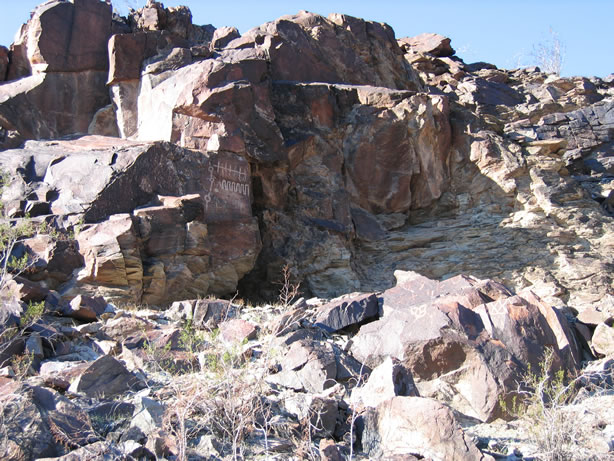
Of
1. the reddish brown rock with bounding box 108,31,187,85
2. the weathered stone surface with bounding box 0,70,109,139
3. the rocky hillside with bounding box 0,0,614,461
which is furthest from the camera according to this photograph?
the reddish brown rock with bounding box 108,31,187,85

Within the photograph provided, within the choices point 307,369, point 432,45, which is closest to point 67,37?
point 307,369

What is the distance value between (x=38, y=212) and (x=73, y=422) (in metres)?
7.21

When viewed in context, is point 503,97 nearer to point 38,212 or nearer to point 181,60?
point 181,60

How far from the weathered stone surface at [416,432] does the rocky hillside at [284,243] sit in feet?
0.05

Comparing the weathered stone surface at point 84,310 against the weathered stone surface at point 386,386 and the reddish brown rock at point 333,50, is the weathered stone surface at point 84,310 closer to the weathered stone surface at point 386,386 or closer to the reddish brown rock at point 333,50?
the weathered stone surface at point 386,386

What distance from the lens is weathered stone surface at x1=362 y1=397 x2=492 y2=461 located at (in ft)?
13.2

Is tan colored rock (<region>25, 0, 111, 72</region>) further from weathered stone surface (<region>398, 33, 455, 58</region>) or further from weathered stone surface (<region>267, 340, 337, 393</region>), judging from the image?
weathered stone surface (<region>398, 33, 455, 58</region>)

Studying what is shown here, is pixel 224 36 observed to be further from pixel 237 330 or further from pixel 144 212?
pixel 237 330

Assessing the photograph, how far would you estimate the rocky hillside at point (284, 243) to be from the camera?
4.50m

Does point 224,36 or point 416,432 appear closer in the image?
point 416,432

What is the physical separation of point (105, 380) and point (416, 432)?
2652mm

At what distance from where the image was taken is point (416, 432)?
13.6ft

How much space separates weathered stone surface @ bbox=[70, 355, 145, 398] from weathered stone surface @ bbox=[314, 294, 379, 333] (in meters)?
2.80

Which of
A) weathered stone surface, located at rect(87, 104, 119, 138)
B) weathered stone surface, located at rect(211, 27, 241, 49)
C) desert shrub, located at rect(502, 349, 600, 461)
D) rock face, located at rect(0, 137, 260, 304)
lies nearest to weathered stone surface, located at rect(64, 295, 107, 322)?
rock face, located at rect(0, 137, 260, 304)
